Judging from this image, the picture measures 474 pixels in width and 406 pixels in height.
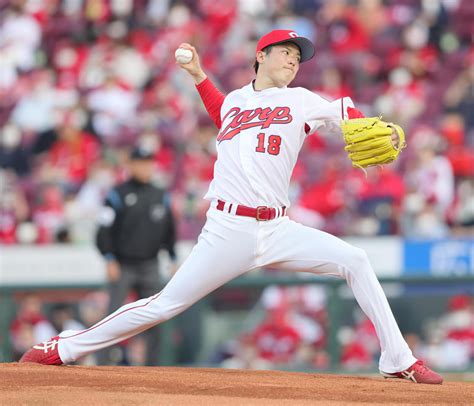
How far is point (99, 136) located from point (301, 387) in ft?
26.6

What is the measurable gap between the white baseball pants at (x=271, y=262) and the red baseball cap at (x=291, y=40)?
90cm

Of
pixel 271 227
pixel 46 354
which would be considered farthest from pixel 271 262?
pixel 46 354

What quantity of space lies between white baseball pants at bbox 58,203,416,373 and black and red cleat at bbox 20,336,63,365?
0.59 meters

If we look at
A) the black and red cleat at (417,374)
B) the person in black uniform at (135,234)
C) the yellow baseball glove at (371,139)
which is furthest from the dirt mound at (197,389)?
the person in black uniform at (135,234)

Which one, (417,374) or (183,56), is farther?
(183,56)

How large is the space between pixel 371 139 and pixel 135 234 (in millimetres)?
3975

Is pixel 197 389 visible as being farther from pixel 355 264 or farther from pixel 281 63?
pixel 281 63

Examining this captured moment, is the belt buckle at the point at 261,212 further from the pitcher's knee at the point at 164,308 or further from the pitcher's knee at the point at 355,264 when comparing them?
the pitcher's knee at the point at 164,308

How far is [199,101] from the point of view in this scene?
43.7 feet

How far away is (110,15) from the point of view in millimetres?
15227

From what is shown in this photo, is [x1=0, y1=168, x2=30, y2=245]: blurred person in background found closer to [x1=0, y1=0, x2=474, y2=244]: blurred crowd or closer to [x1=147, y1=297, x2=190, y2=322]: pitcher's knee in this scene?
[x1=0, y1=0, x2=474, y2=244]: blurred crowd

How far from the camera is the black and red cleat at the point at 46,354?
6.12 m

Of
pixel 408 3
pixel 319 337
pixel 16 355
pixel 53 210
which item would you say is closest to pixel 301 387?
pixel 319 337

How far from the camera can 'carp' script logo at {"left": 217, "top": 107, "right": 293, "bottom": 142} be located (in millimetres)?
5773
